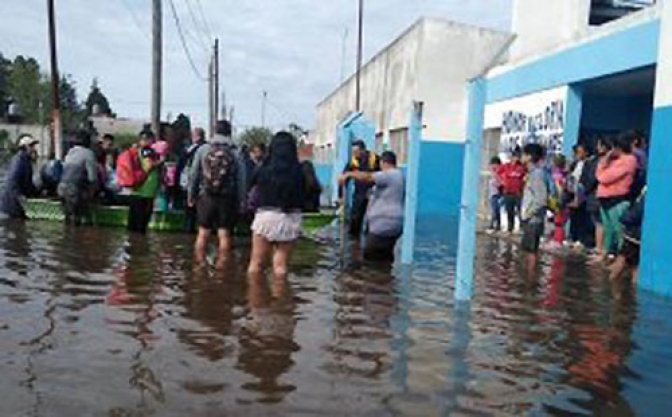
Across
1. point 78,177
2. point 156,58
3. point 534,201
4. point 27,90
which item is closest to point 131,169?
point 78,177

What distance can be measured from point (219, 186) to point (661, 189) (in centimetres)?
506

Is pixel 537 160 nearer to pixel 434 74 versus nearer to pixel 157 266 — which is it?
pixel 157 266

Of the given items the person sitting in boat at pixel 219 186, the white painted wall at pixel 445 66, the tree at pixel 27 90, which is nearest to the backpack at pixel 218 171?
the person sitting in boat at pixel 219 186

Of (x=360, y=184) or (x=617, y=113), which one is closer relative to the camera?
(x=360, y=184)

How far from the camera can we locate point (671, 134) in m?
10.2

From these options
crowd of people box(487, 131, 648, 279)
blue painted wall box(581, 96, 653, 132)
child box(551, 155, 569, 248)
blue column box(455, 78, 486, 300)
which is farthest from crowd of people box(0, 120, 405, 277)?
blue painted wall box(581, 96, 653, 132)

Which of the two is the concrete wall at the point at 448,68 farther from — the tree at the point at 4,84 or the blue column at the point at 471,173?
the tree at the point at 4,84

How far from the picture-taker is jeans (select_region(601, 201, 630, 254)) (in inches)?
481

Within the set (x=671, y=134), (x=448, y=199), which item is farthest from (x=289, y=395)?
(x=448, y=199)

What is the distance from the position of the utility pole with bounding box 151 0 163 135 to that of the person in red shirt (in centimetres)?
1082

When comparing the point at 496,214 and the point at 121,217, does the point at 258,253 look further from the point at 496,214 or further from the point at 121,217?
the point at 496,214

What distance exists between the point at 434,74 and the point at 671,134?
18315mm

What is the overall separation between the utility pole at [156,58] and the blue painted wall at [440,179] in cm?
786

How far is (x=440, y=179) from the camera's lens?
2755cm
